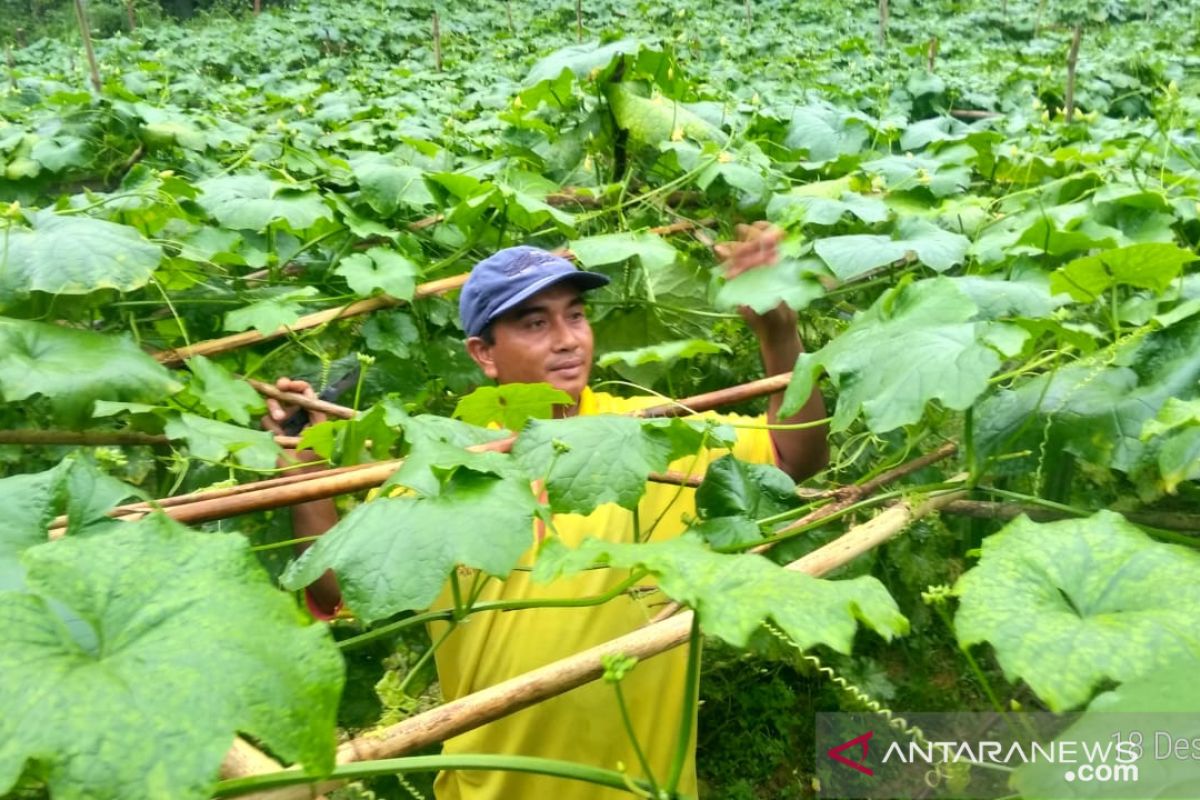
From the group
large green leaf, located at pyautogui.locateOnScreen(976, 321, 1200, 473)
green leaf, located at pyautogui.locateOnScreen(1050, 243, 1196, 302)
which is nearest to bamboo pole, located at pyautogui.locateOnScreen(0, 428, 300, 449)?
large green leaf, located at pyautogui.locateOnScreen(976, 321, 1200, 473)

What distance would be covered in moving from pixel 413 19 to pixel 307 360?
11.2 meters

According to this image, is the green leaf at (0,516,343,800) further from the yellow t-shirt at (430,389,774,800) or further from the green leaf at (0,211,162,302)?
the green leaf at (0,211,162,302)

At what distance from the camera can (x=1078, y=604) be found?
0.84 m

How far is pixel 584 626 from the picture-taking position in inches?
60.9

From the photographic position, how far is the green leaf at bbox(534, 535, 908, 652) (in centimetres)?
74

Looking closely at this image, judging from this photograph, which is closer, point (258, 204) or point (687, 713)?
point (687, 713)

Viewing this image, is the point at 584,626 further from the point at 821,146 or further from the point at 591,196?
the point at 821,146

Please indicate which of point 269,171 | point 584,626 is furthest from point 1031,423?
point 269,171

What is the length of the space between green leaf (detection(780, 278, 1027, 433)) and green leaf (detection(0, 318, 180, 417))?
1.09m

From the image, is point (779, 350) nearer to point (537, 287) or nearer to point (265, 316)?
point (537, 287)

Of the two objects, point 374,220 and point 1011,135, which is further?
point 1011,135

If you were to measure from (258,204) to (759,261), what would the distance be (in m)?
1.18

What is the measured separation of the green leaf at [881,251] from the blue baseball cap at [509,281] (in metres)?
0.48

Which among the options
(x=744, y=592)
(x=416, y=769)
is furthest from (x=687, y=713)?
(x=416, y=769)
